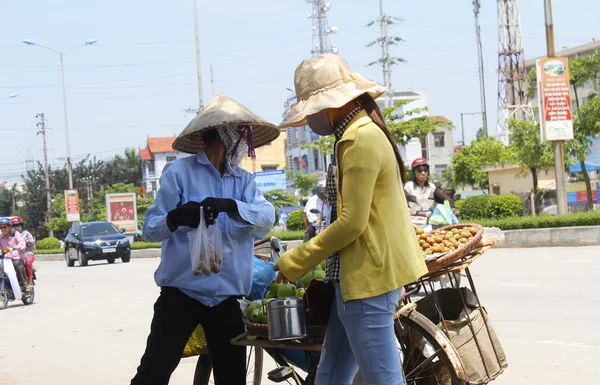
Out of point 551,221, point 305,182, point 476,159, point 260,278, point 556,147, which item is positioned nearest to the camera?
point 260,278

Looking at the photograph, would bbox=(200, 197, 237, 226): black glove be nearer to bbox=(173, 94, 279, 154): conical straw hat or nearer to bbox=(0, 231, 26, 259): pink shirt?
bbox=(173, 94, 279, 154): conical straw hat

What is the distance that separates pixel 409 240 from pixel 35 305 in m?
13.5

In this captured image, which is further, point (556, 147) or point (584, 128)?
point (584, 128)

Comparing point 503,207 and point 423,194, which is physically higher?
point 423,194

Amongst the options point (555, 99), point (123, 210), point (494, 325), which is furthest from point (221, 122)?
point (123, 210)

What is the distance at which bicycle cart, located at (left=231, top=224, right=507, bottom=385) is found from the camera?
171 inches

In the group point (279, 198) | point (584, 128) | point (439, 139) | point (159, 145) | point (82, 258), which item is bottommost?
point (82, 258)

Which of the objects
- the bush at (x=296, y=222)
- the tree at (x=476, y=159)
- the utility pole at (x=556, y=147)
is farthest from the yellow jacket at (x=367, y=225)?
the tree at (x=476, y=159)

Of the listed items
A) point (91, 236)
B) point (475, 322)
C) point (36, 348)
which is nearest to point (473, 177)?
point (91, 236)

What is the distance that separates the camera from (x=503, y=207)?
26.2m

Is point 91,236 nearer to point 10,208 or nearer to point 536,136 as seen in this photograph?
point 536,136

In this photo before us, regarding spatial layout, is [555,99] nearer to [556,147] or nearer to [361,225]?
[556,147]

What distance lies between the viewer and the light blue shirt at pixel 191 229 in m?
4.36

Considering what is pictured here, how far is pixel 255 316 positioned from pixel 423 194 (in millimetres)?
6643
